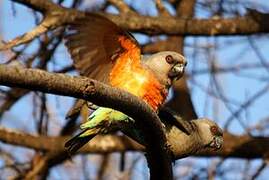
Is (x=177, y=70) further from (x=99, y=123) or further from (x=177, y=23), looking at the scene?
(x=177, y=23)

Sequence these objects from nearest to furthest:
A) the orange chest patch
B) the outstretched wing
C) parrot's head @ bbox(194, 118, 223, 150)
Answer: the outstretched wing < the orange chest patch < parrot's head @ bbox(194, 118, 223, 150)

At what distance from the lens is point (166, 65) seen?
12.9 feet

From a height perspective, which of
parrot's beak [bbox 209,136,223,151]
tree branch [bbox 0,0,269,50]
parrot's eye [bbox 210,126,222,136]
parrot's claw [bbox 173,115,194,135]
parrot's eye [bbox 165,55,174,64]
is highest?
parrot's eye [bbox 165,55,174,64]

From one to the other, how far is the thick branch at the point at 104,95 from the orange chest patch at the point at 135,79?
2.28 ft

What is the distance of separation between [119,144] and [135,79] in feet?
7.19

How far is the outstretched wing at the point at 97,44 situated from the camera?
3680 millimetres

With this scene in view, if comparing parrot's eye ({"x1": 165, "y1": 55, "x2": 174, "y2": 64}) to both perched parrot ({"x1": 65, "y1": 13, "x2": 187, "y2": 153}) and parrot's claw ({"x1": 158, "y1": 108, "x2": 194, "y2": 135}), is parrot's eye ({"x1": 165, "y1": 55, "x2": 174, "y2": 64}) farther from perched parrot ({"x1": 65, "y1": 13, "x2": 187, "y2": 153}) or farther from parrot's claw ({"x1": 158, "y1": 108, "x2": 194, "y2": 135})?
parrot's claw ({"x1": 158, "y1": 108, "x2": 194, "y2": 135})

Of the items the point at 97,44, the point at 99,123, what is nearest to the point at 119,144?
the point at 97,44

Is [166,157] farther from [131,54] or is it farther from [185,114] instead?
[185,114]

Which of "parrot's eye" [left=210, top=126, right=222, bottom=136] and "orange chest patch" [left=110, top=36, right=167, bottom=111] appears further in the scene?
"parrot's eye" [left=210, top=126, right=222, bottom=136]

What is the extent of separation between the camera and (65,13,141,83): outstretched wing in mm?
3680

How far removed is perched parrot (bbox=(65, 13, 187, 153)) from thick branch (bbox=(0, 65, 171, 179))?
20.0 inches

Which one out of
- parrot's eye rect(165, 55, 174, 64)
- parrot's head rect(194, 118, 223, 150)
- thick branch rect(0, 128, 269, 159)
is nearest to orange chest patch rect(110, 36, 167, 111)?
parrot's eye rect(165, 55, 174, 64)

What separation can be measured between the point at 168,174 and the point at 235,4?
3370mm
